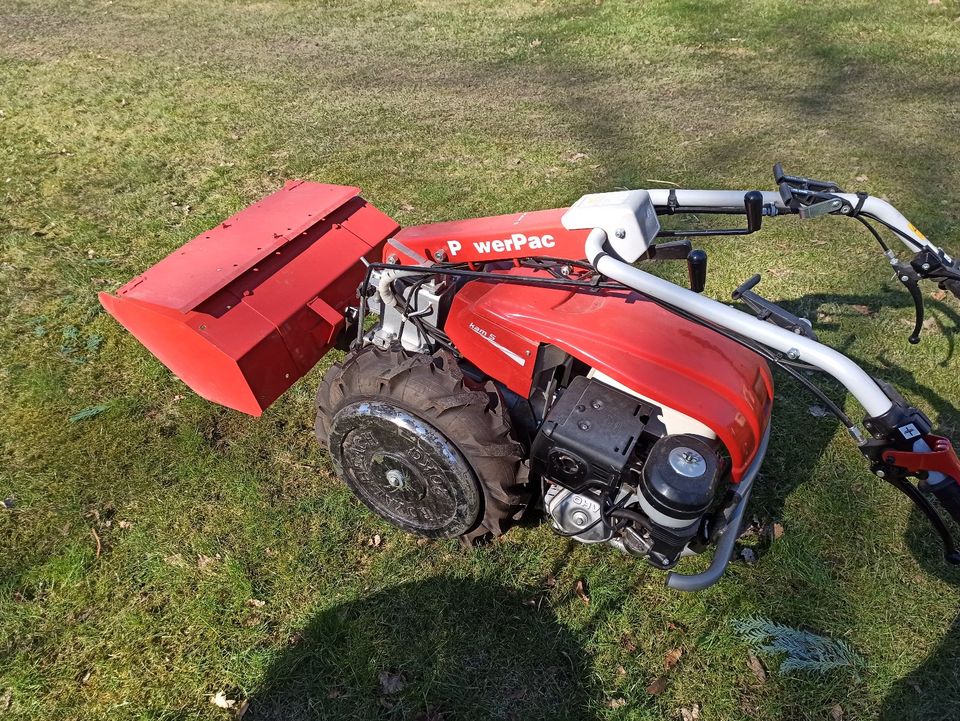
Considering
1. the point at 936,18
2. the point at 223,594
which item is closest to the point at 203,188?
the point at 223,594

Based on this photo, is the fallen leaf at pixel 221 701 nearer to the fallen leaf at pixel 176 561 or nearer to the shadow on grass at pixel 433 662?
the shadow on grass at pixel 433 662

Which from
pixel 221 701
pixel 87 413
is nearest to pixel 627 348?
pixel 221 701

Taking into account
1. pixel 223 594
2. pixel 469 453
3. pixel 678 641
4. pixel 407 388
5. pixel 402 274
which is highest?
pixel 402 274

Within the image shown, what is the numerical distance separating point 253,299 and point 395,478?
3.79 ft

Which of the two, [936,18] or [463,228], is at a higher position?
[463,228]

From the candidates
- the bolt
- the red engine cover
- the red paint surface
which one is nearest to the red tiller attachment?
the red paint surface

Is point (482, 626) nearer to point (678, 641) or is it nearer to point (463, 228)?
point (678, 641)

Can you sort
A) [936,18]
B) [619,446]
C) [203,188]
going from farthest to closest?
[936,18]
[203,188]
[619,446]

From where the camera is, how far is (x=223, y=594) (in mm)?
3246

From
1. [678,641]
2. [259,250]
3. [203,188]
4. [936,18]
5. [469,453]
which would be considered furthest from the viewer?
[936,18]

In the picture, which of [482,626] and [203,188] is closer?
[482,626]

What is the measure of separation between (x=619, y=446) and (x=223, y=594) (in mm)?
2111

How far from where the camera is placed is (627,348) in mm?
2670

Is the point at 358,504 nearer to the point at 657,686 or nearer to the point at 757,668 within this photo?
the point at 657,686
